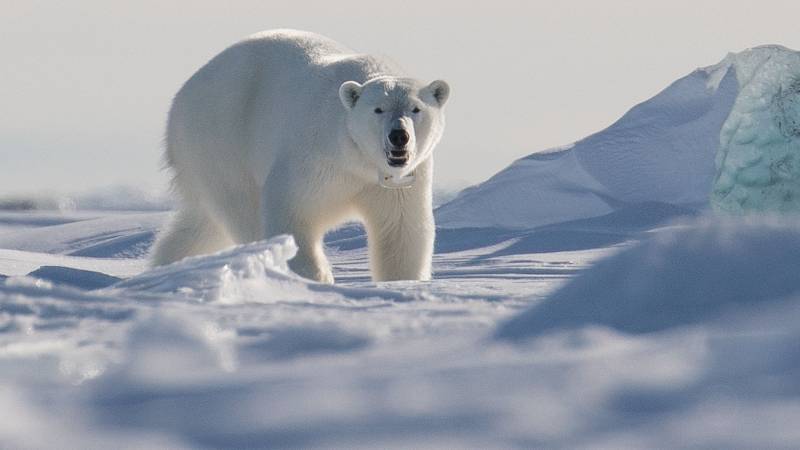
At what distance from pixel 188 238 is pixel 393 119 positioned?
272 centimetres

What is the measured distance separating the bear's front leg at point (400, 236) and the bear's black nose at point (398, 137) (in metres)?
0.67

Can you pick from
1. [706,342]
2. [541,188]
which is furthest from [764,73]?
[706,342]

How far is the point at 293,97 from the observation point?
621 centimetres

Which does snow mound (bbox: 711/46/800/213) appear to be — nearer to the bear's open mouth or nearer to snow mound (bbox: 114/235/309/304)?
the bear's open mouth

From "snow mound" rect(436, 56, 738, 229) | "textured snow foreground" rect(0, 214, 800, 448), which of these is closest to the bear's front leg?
"textured snow foreground" rect(0, 214, 800, 448)

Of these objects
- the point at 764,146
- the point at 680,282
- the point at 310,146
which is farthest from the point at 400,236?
the point at 680,282

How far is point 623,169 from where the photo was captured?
12.7m

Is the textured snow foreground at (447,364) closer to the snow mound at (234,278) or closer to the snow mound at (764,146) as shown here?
the snow mound at (234,278)

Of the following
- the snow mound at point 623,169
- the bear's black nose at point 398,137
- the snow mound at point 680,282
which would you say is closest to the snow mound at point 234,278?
the snow mound at point 680,282

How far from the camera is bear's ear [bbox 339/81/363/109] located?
5605mm

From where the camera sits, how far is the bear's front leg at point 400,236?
20.0 ft

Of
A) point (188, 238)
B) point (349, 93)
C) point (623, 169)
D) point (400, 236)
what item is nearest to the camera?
point (349, 93)

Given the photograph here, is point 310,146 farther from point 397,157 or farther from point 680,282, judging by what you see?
point 680,282

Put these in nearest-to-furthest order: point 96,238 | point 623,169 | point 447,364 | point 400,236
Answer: point 447,364 < point 400,236 < point 623,169 < point 96,238
